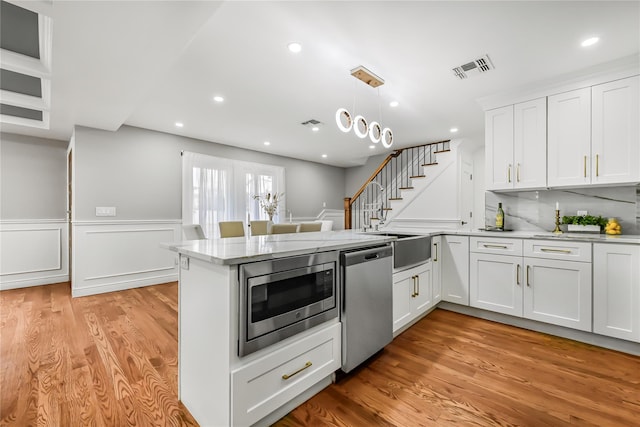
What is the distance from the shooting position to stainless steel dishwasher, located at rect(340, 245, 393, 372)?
72.1 inches

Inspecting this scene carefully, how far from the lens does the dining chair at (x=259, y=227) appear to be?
176 inches

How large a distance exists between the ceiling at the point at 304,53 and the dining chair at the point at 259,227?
1.65m

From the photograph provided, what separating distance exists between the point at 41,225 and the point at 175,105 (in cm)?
328

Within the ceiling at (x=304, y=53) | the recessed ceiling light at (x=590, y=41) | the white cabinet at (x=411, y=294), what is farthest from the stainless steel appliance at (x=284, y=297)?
the recessed ceiling light at (x=590, y=41)

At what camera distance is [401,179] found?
248 inches

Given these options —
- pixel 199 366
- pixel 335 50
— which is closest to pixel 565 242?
pixel 335 50

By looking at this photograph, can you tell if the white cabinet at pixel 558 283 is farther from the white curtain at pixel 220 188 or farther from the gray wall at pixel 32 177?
the gray wall at pixel 32 177

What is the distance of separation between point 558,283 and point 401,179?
13.2ft

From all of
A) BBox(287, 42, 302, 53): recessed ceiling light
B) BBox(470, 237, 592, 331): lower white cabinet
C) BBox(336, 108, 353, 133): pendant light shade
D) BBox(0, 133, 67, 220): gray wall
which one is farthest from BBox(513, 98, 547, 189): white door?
BBox(0, 133, 67, 220): gray wall

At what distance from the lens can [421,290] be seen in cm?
284

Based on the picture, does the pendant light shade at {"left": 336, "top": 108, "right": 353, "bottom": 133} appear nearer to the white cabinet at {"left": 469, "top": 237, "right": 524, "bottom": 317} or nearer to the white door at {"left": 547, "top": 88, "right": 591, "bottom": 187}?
the white cabinet at {"left": 469, "top": 237, "right": 524, "bottom": 317}

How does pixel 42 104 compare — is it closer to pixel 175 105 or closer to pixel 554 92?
pixel 175 105

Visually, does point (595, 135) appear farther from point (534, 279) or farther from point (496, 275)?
point (496, 275)

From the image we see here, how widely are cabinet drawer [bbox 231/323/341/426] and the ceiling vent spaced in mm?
2612
